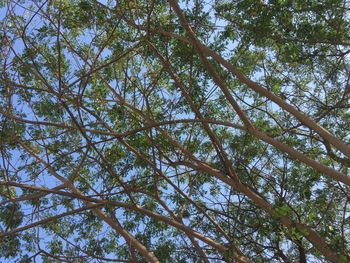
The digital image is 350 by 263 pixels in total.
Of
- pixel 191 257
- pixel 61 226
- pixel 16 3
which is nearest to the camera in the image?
pixel 16 3

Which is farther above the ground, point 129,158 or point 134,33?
point 134,33

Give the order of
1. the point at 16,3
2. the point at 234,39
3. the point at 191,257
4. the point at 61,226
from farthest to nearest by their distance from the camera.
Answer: the point at 61,226 → the point at 191,257 → the point at 234,39 → the point at 16,3

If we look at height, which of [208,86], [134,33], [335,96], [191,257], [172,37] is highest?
[134,33]

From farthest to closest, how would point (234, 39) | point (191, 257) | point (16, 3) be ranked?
1. point (191, 257)
2. point (234, 39)
3. point (16, 3)

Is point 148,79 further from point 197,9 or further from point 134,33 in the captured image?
point 197,9

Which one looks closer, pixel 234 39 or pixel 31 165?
pixel 234 39

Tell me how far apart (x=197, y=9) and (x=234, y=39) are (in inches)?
27.4

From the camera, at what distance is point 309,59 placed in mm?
7082

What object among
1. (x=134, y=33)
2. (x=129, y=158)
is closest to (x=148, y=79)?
(x=134, y=33)

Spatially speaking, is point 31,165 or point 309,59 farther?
point 31,165

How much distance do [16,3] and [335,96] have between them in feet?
16.5

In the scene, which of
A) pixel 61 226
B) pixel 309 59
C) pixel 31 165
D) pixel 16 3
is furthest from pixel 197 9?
pixel 61 226

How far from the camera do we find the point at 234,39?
23.3 ft

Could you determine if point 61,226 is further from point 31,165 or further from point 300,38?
point 300,38
